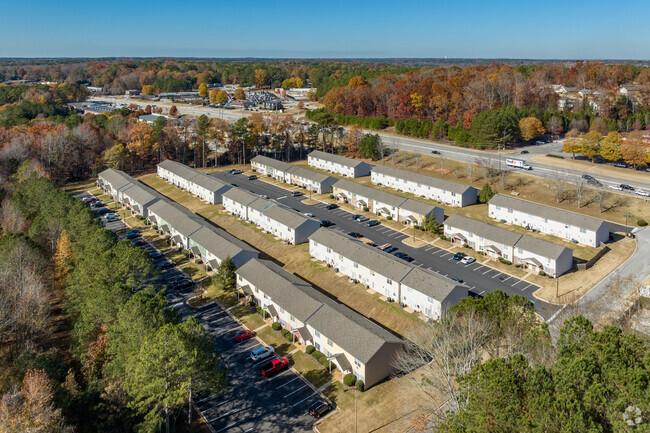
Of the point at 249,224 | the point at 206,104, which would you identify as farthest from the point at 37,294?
the point at 206,104

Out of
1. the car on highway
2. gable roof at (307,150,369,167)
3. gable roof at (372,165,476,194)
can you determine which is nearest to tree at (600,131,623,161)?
gable roof at (372,165,476,194)

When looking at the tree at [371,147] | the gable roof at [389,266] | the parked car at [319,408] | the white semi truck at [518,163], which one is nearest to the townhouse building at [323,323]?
the parked car at [319,408]

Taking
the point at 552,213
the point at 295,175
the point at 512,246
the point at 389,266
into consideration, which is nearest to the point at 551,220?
the point at 552,213

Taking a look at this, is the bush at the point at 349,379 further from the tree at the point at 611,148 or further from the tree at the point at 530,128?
the tree at the point at 530,128

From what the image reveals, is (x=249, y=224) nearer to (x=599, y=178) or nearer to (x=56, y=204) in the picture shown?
(x=56, y=204)

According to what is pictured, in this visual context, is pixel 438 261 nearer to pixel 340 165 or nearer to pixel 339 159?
pixel 340 165
